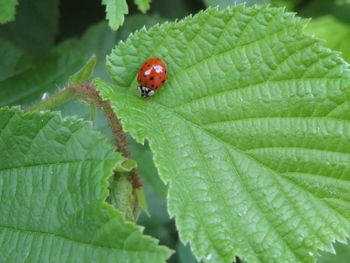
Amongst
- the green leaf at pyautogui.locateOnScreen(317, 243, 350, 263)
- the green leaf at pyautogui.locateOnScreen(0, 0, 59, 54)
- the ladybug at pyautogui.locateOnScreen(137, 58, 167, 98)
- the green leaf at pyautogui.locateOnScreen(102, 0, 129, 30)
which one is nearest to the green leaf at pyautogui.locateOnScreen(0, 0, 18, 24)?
the green leaf at pyautogui.locateOnScreen(102, 0, 129, 30)

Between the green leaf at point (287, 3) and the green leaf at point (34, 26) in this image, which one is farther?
the green leaf at point (287, 3)

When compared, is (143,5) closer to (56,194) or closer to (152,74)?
(152,74)

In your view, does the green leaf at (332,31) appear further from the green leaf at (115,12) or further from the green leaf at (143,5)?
the green leaf at (115,12)

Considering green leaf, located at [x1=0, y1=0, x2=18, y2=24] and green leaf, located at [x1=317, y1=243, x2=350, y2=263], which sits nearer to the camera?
green leaf, located at [x1=0, y1=0, x2=18, y2=24]

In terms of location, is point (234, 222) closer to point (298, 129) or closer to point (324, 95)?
point (298, 129)

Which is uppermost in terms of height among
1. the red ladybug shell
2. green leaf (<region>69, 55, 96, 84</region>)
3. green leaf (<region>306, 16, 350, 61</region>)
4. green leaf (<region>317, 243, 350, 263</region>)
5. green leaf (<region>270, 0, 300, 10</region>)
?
green leaf (<region>69, 55, 96, 84</region>)

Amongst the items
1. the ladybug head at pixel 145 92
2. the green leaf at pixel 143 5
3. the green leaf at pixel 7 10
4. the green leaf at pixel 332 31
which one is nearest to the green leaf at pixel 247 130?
the ladybug head at pixel 145 92

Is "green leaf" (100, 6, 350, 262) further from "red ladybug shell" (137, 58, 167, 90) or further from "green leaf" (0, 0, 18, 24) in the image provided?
"green leaf" (0, 0, 18, 24)
